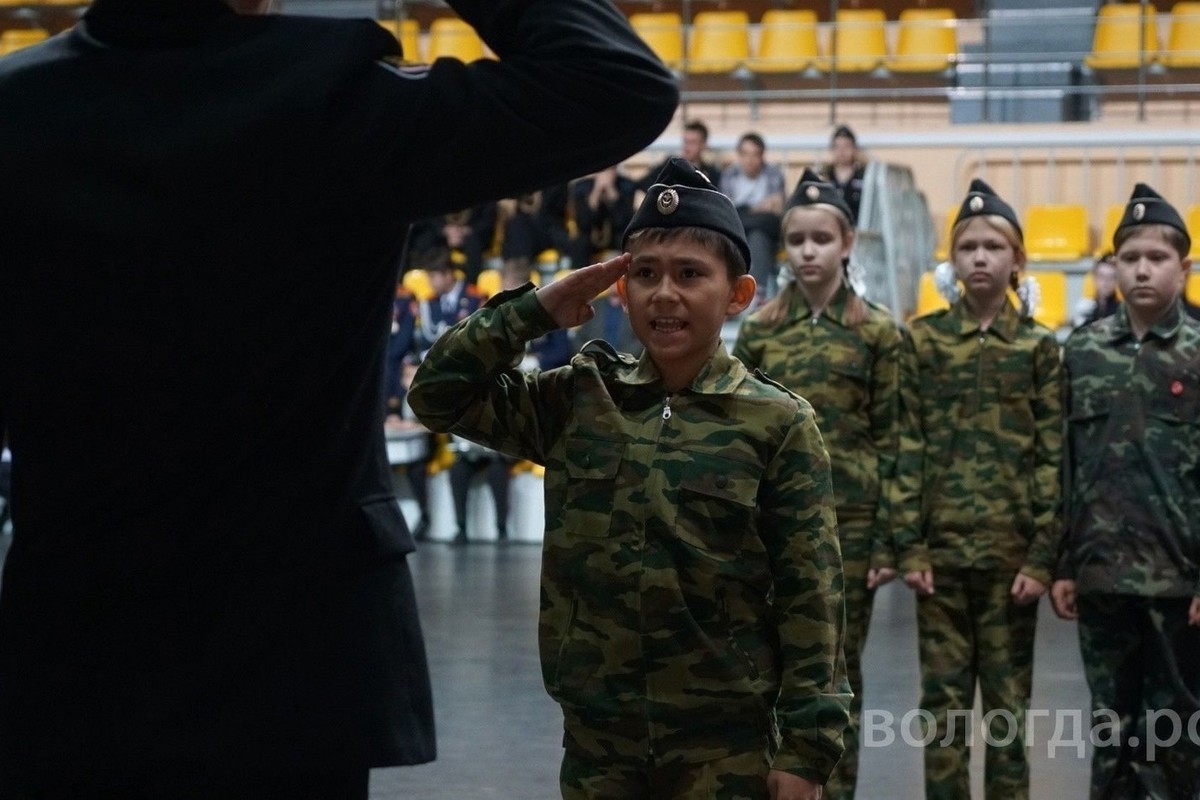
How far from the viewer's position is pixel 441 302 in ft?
36.7

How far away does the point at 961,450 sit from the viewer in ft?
13.8

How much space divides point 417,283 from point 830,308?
8.48 m

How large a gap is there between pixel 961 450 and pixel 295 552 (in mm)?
3049

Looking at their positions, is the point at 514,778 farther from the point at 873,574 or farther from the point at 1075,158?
the point at 1075,158

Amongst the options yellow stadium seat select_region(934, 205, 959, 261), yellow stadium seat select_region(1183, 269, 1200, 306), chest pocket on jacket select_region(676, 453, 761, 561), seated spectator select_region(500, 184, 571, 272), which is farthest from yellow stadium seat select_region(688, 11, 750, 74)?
chest pocket on jacket select_region(676, 453, 761, 561)

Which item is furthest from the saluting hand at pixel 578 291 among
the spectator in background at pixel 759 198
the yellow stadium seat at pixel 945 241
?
the yellow stadium seat at pixel 945 241

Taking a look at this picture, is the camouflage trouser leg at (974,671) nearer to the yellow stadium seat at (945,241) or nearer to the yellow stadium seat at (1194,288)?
the yellow stadium seat at (1194,288)

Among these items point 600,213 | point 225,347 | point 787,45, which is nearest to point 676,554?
point 225,347

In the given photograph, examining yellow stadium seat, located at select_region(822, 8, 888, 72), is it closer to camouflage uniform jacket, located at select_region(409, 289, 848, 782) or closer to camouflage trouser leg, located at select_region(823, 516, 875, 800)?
camouflage trouser leg, located at select_region(823, 516, 875, 800)

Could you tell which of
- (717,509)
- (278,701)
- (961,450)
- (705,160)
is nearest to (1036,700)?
(961,450)

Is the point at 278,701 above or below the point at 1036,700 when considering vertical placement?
above

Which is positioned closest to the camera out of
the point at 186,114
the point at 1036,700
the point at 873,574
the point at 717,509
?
the point at 186,114

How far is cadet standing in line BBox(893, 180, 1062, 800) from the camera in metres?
4.08

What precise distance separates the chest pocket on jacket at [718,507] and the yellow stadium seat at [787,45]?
38.4 ft
